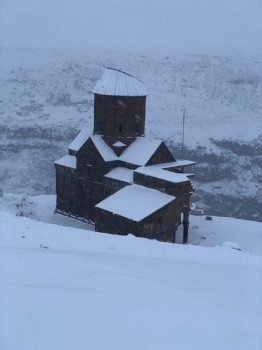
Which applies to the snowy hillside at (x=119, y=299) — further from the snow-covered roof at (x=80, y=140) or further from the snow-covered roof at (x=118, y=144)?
the snow-covered roof at (x=80, y=140)

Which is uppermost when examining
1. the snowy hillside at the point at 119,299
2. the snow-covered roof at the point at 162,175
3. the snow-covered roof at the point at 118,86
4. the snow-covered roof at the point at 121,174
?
the snow-covered roof at the point at 118,86

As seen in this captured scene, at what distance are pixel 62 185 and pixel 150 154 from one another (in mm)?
6583

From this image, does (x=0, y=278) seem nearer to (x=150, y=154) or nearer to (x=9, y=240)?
(x=9, y=240)

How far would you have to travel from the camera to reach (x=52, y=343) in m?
4.11

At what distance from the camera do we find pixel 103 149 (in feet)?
70.0

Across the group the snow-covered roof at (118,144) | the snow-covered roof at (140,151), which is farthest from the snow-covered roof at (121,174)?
the snow-covered roof at (118,144)

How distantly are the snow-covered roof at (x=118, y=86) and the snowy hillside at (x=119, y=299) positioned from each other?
553 inches

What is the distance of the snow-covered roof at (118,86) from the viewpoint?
21469mm

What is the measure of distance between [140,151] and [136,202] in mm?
4224

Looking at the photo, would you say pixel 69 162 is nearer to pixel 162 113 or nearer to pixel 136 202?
pixel 136 202

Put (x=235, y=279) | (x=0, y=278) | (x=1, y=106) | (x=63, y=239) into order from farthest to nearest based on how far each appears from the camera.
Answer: (x=1, y=106) → (x=63, y=239) → (x=235, y=279) → (x=0, y=278)

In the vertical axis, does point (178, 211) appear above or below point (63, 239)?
below

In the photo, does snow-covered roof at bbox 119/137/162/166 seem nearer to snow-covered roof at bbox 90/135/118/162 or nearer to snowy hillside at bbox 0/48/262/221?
snow-covered roof at bbox 90/135/118/162

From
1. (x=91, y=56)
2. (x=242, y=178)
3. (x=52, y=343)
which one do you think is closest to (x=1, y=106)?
(x=91, y=56)
